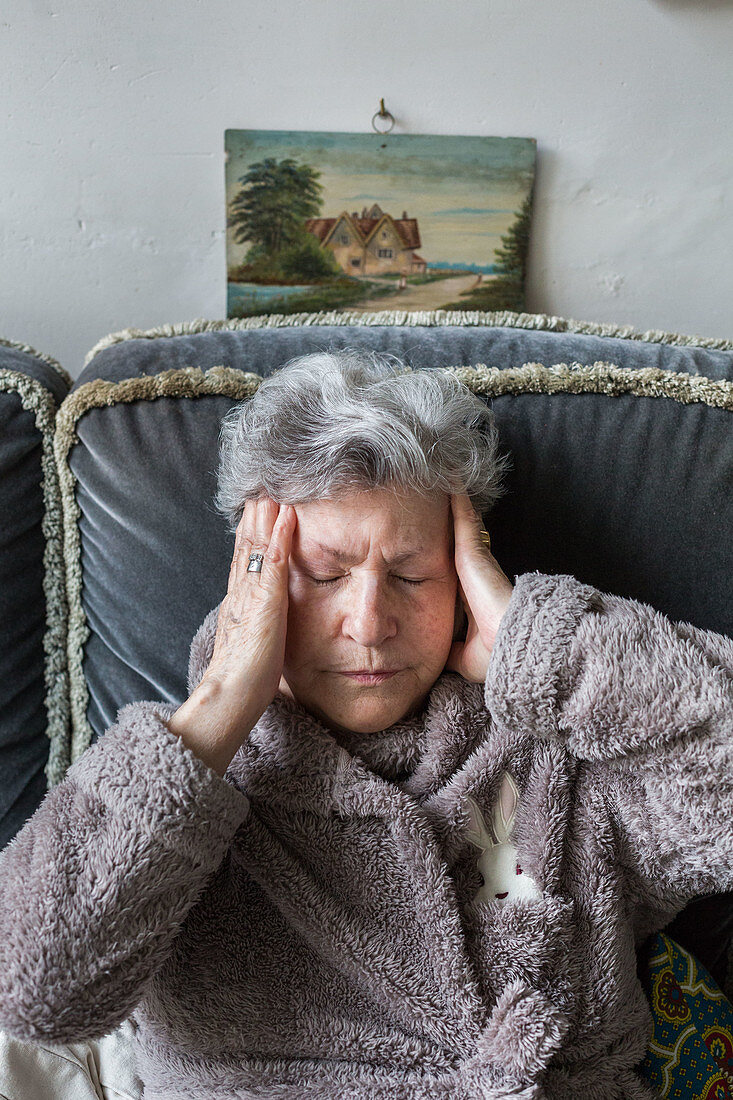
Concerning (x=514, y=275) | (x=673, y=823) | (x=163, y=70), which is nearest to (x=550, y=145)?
(x=514, y=275)

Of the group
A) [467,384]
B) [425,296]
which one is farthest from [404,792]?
[425,296]

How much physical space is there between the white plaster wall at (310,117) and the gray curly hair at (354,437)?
60 centimetres

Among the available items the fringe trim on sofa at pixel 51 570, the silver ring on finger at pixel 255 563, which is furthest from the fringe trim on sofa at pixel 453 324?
the silver ring on finger at pixel 255 563

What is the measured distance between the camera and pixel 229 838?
3.10 feet

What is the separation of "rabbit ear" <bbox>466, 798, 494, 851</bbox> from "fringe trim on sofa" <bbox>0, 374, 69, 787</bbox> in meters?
0.69

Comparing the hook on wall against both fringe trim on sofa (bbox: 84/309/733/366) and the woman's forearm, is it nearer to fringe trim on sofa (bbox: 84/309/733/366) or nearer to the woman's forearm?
fringe trim on sofa (bbox: 84/309/733/366)

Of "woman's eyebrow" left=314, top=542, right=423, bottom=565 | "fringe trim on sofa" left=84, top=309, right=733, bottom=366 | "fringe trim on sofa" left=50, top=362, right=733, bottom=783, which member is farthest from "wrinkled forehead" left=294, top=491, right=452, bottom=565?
"fringe trim on sofa" left=84, top=309, right=733, bottom=366

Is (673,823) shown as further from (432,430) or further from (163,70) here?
(163,70)

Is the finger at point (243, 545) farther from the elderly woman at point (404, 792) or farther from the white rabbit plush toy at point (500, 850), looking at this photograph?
the white rabbit plush toy at point (500, 850)

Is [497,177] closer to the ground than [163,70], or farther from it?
closer to the ground

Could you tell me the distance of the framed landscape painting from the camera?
1567mm

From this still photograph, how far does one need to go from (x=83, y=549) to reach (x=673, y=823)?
94 cm

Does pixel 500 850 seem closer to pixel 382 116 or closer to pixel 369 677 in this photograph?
pixel 369 677

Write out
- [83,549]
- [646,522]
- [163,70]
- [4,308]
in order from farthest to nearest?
[4,308] → [163,70] → [83,549] → [646,522]
